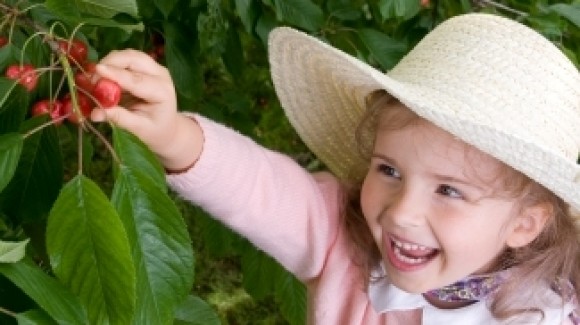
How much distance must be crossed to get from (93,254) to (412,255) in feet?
1.58

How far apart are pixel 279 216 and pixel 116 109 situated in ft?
1.32

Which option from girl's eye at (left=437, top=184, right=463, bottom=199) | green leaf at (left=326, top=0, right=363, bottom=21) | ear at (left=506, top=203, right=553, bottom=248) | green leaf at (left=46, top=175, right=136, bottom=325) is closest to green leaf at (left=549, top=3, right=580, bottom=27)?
green leaf at (left=326, top=0, right=363, bottom=21)

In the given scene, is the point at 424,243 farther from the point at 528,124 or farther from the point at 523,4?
the point at 523,4

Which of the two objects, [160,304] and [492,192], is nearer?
[160,304]

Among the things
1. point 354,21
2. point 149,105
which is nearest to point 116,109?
point 149,105

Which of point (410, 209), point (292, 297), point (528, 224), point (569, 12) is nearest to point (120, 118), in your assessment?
point (410, 209)

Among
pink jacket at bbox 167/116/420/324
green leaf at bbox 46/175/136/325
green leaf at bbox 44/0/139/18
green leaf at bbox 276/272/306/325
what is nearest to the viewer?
green leaf at bbox 46/175/136/325

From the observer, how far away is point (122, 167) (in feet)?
2.77

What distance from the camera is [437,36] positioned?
1160 millimetres

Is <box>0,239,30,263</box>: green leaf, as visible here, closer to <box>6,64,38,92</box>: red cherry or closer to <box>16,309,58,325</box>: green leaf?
<box>16,309,58,325</box>: green leaf

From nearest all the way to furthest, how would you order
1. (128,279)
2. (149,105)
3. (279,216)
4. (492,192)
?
(128,279) < (149,105) < (492,192) < (279,216)

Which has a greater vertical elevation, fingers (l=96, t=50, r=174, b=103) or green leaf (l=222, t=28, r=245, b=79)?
fingers (l=96, t=50, r=174, b=103)

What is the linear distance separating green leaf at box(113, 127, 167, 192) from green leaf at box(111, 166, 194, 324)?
0.01 m

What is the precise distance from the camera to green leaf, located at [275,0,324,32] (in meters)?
1.53
